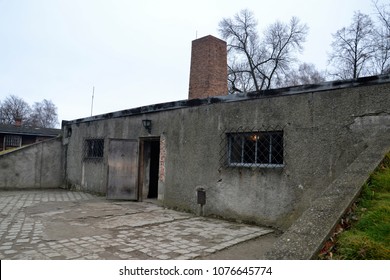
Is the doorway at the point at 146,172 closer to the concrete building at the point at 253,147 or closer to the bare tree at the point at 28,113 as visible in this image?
the concrete building at the point at 253,147

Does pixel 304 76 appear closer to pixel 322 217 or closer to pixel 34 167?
pixel 34 167

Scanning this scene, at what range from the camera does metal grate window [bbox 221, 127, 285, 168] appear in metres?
6.41

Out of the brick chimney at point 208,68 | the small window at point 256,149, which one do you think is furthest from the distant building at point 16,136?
the small window at point 256,149

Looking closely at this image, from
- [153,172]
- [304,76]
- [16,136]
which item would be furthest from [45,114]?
[153,172]

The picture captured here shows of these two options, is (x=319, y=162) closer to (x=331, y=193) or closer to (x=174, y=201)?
(x=331, y=193)

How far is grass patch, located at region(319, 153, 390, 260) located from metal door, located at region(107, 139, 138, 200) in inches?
301

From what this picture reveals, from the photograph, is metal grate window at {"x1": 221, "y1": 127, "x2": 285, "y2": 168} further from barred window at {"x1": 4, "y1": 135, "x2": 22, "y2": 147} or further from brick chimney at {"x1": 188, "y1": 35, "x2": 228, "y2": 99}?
barred window at {"x1": 4, "y1": 135, "x2": 22, "y2": 147}

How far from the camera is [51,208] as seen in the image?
8109 millimetres

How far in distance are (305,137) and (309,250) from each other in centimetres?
385

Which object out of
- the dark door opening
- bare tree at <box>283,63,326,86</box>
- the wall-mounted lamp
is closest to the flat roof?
the wall-mounted lamp

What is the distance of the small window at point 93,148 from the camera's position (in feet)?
38.4

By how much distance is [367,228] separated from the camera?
2.77 m

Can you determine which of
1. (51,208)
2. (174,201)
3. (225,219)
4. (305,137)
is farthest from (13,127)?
(305,137)
